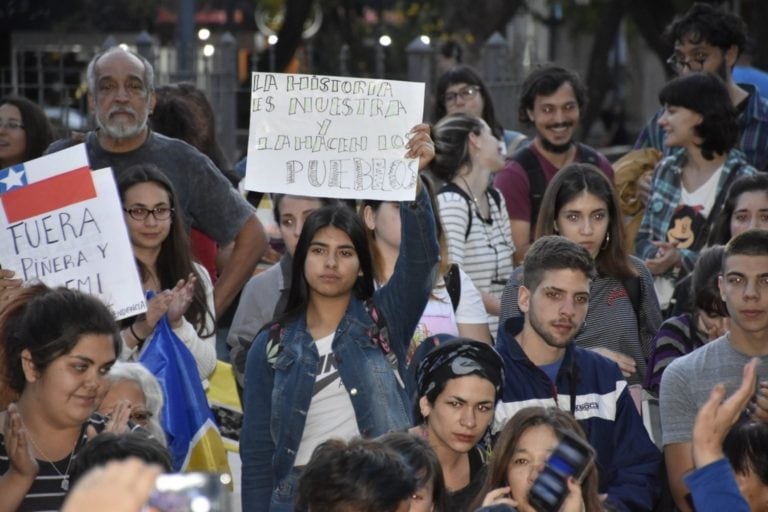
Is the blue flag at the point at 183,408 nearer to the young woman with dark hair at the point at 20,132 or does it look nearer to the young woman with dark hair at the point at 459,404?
the young woman with dark hair at the point at 459,404

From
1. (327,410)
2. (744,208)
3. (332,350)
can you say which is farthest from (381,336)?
(744,208)

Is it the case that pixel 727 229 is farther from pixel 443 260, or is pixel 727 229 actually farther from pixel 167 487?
pixel 167 487

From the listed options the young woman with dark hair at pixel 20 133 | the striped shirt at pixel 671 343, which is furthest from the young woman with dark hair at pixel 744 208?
the young woman with dark hair at pixel 20 133

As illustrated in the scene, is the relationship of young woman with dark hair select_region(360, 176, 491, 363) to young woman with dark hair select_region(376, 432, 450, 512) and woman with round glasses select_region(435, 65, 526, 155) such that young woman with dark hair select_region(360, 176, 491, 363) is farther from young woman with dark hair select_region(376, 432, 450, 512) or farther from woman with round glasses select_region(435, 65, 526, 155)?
woman with round glasses select_region(435, 65, 526, 155)

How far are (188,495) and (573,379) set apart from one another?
3685 mm

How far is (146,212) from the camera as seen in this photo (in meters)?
6.75

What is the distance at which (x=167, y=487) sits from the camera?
2.42 m

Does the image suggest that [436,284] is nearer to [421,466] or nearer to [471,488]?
[471,488]

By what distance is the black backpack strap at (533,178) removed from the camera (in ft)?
28.3

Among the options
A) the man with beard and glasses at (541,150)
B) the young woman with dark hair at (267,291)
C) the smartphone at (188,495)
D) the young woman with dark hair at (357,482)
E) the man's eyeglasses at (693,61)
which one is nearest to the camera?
the smartphone at (188,495)

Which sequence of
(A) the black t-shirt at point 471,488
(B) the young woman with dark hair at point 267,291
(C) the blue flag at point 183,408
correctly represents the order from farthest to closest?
(B) the young woman with dark hair at point 267,291
(C) the blue flag at point 183,408
(A) the black t-shirt at point 471,488

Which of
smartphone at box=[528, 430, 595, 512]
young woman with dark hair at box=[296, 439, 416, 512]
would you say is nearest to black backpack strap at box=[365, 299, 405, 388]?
smartphone at box=[528, 430, 595, 512]

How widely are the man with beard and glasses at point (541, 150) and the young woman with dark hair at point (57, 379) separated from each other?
3655mm

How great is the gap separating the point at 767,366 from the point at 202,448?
2.15 meters
